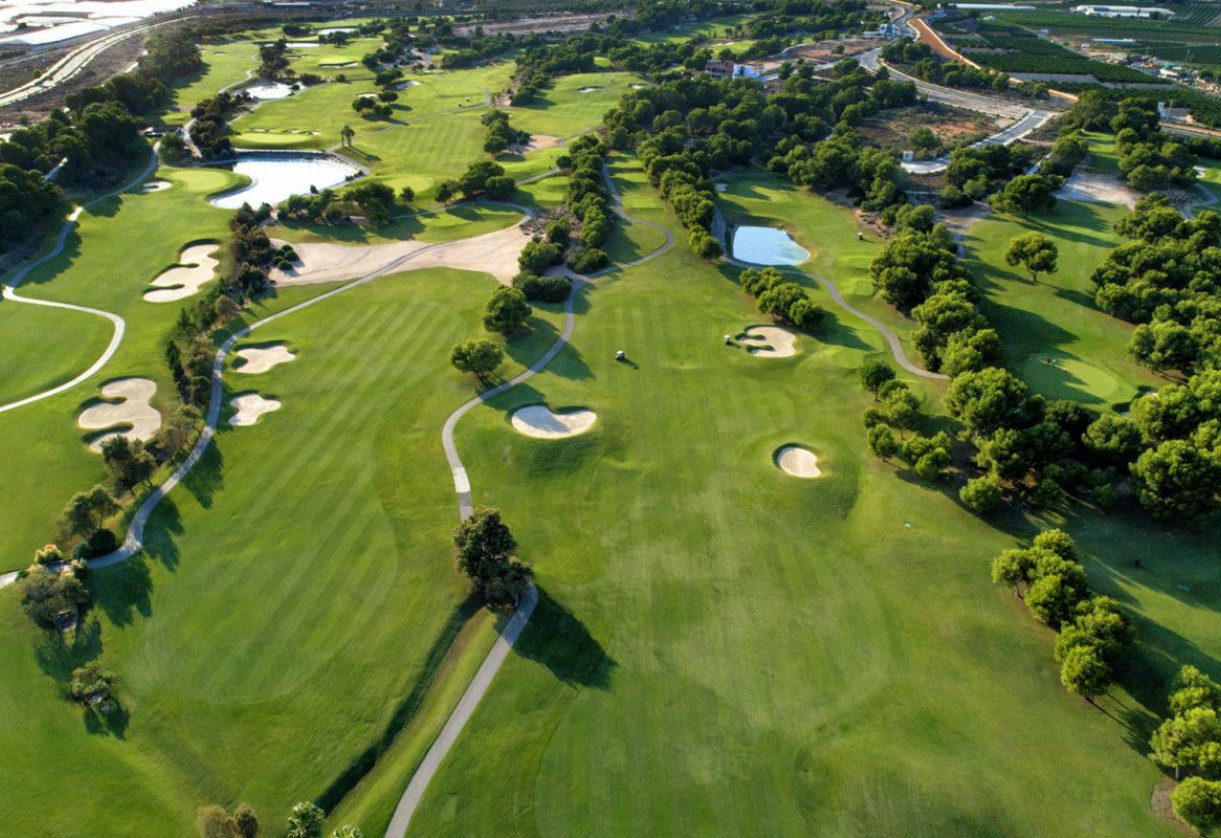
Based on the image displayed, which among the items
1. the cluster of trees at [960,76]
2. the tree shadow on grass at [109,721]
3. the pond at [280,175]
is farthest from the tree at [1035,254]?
the pond at [280,175]

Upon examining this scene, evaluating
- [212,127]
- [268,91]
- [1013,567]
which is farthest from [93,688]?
[268,91]

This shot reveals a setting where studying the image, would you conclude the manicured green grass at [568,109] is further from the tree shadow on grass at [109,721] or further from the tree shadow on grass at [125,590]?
the tree shadow on grass at [109,721]

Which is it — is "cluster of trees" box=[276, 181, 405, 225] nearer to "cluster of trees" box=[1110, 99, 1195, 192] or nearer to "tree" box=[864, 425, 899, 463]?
"tree" box=[864, 425, 899, 463]

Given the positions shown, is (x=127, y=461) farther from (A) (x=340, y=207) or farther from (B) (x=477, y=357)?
(A) (x=340, y=207)

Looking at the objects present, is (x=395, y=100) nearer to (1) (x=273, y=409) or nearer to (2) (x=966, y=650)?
(1) (x=273, y=409)

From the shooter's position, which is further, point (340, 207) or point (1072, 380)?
point (340, 207)

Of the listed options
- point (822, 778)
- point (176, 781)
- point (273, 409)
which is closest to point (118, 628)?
point (176, 781)
